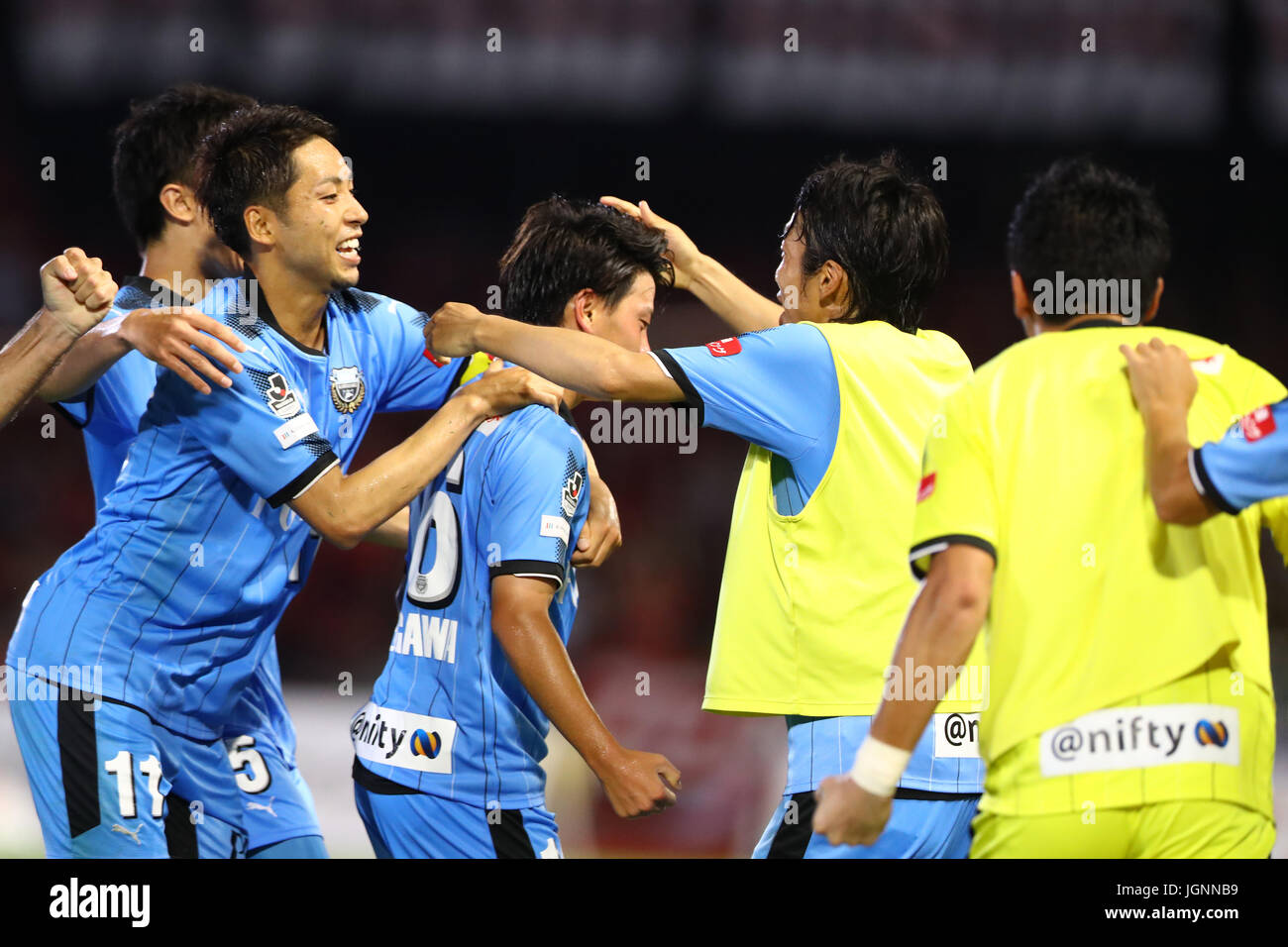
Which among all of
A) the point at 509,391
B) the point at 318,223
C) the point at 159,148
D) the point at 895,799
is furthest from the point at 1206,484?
the point at 159,148

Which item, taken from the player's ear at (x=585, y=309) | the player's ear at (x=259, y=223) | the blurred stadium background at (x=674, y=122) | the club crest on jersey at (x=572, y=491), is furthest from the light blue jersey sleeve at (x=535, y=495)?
the blurred stadium background at (x=674, y=122)

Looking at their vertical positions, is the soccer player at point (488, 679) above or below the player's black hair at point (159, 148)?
below

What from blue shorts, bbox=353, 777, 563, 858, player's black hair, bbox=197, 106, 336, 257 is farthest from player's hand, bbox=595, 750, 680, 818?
player's black hair, bbox=197, 106, 336, 257

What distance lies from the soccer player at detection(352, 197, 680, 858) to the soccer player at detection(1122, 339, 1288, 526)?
1.22 meters

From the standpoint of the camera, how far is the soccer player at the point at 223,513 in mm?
3094

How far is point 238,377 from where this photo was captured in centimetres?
Answer: 311

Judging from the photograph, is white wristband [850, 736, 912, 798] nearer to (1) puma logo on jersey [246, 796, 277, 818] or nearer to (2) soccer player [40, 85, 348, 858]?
(2) soccer player [40, 85, 348, 858]

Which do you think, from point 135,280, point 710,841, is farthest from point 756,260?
point 135,280

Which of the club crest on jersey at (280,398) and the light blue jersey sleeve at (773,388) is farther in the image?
the club crest on jersey at (280,398)

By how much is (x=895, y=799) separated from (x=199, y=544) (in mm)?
1714

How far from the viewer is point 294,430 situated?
3.12 metres

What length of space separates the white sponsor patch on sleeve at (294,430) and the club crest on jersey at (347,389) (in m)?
0.27

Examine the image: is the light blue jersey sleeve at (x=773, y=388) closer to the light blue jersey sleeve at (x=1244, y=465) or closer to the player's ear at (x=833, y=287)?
the player's ear at (x=833, y=287)

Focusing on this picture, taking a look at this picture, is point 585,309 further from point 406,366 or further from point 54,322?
point 54,322
